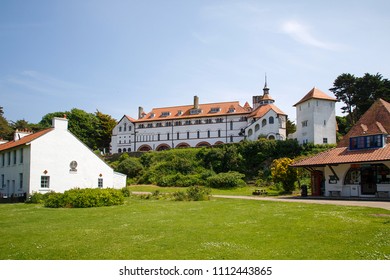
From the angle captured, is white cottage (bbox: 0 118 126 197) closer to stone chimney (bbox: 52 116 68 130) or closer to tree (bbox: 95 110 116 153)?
stone chimney (bbox: 52 116 68 130)

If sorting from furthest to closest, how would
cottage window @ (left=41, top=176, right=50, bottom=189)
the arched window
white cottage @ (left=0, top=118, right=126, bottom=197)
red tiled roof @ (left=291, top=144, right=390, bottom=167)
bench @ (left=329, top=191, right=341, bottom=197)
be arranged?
1. cottage window @ (left=41, top=176, right=50, bottom=189)
2. white cottage @ (left=0, top=118, right=126, bottom=197)
3. bench @ (left=329, top=191, right=341, bottom=197)
4. the arched window
5. red tiled roof @ (left=291, top=144, right=390, bottom=167)

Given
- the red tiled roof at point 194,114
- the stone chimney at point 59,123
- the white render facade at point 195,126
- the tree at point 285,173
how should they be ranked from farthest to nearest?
the red tiled roof at point 194,114 → the white render facade at point 195,126 → the tree at point 285,173 → the stone chimney at point 59,123

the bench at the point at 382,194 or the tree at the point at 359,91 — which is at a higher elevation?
the tree at the point at 359,91

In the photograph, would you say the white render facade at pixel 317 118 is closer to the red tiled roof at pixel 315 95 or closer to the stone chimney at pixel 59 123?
the red tiled roof at pixel 315 95

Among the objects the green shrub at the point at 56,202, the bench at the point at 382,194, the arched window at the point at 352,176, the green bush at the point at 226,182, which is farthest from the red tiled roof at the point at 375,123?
the green shrub at the point at 56,202

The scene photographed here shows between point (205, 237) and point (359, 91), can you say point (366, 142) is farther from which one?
point (359, 91)

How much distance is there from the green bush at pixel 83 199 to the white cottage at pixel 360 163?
16543 millimetres

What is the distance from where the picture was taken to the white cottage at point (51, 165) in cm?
2989

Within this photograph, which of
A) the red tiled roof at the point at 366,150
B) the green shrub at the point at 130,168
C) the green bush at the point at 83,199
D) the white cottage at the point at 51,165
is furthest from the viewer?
the green shrub at the point at 130,168

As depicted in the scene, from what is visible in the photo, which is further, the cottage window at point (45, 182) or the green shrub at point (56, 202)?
the cottage window at point (45, 182)

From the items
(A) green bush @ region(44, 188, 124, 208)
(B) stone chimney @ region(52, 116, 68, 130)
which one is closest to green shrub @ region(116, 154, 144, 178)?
(B) stone chimney @ region(52, 116, 68, 130)

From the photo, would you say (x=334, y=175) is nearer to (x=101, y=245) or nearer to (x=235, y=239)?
(x=235, y=239)

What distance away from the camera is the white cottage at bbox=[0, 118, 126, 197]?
29.9m

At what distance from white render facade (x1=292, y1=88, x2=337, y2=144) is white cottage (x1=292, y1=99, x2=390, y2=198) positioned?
2071 centimetres
